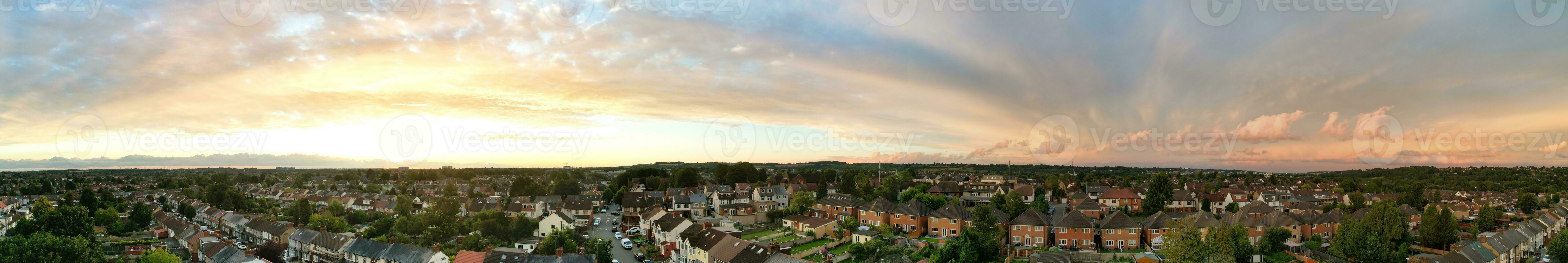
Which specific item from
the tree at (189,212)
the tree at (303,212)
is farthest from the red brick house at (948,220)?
the tree at (189,212)

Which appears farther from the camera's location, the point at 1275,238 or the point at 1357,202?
the point at 1357,202

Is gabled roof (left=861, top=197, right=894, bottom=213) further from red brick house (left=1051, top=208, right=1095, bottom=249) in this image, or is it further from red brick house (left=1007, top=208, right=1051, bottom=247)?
red brick house (left=1051, top=208, right=1095, bottom=249)

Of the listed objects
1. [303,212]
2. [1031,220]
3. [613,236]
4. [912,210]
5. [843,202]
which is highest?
[843,202]

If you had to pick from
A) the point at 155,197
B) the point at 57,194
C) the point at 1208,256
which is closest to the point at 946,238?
the point at 1208,256

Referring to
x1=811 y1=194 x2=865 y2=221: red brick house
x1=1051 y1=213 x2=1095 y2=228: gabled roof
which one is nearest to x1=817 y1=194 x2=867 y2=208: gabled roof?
x1=811 y1=194 x2=865 y2=221: red brick house

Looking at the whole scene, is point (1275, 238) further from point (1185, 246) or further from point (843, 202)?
point (843, 202)

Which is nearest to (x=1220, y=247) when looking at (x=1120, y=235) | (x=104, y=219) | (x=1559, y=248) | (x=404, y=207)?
(x=1120, y=235)

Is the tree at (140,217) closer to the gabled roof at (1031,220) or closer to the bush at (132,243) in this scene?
the bush at (132,243)
